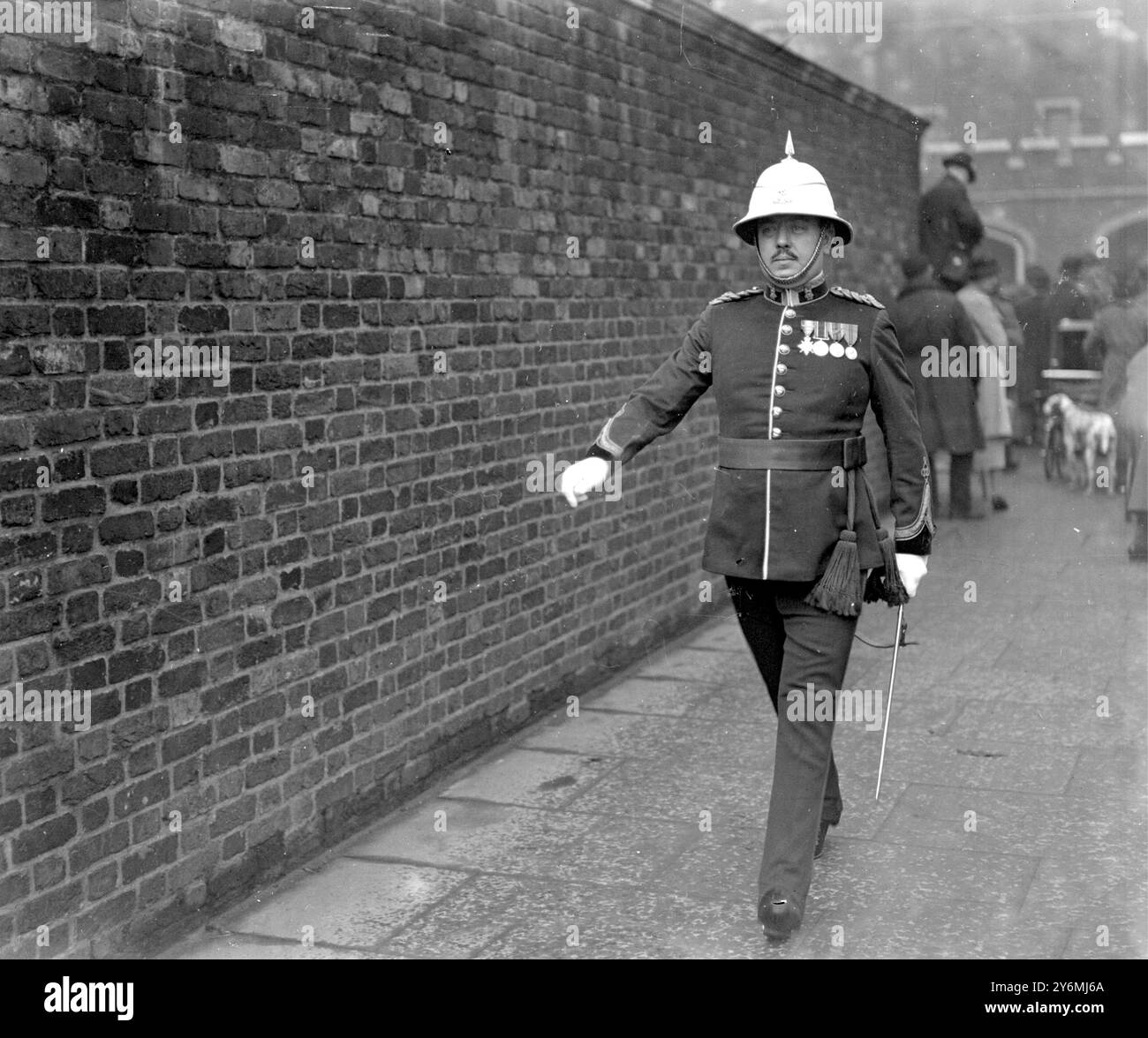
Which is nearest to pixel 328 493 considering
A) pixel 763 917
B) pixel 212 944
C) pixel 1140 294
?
pixel 212 944

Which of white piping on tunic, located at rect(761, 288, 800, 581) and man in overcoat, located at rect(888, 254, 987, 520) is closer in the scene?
white piping on tunic, located at rect(761, 288, 800, 581)

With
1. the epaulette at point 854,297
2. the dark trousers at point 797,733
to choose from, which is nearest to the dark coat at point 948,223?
the epaulette at point 854,297

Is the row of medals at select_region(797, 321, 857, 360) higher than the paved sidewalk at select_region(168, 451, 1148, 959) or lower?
higher

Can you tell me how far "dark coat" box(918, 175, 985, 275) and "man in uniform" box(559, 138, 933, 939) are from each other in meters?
9.35

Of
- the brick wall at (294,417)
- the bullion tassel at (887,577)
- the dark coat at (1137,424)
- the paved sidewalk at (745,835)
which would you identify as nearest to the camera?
the brick wall at (294,417)

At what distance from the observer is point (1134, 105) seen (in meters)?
42.4

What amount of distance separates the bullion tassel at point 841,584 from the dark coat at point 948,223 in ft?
31.3

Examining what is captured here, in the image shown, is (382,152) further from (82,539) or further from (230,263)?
(82,539)

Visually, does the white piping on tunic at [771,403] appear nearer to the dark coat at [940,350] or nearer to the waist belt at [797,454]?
the waist belt at [797,454]

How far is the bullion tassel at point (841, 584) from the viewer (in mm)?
4691

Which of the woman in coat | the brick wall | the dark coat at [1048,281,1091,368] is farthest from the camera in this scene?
the dark coat at [1048,281,1091,368]

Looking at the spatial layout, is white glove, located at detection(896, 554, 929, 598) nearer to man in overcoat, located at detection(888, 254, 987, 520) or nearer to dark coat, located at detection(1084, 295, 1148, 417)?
man in overcoat, located at detection(888, 254, 987, 520)

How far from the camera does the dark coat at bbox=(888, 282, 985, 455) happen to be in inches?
492

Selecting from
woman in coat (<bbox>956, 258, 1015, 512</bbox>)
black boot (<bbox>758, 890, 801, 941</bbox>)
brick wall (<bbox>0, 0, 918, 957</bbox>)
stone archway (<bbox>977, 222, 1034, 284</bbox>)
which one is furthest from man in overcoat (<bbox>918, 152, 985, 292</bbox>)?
stone archway (<bbox>977, 222, 1034, 284</bbox>)
